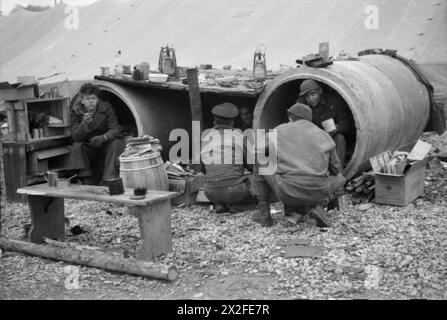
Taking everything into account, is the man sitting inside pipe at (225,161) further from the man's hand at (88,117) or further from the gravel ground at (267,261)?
the man's hand at (88,117)

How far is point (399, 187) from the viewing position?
6.51 m

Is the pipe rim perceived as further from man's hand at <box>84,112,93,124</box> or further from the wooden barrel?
man's hand at <box>84,112,93,124</box>

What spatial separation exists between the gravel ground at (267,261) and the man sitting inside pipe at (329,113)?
0.92 metres

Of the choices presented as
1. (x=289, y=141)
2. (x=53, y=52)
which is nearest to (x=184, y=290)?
(x=289, y=141)

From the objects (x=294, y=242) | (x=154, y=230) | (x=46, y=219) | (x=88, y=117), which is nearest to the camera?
(x=154, y=230)

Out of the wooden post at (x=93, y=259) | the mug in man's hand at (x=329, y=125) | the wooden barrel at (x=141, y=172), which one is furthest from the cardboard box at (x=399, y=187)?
the wooden post at (x=93, y=259)

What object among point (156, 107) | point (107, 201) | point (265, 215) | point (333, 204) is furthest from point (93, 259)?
point (156, 107)

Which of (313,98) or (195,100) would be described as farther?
(195,100)

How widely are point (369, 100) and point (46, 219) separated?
3931mm

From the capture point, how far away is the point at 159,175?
6812 mm

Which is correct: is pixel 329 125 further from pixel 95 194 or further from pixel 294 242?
pixel 95 194

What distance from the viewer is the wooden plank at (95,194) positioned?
201 inches

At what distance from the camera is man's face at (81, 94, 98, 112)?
780 cm

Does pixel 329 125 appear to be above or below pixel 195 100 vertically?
below
